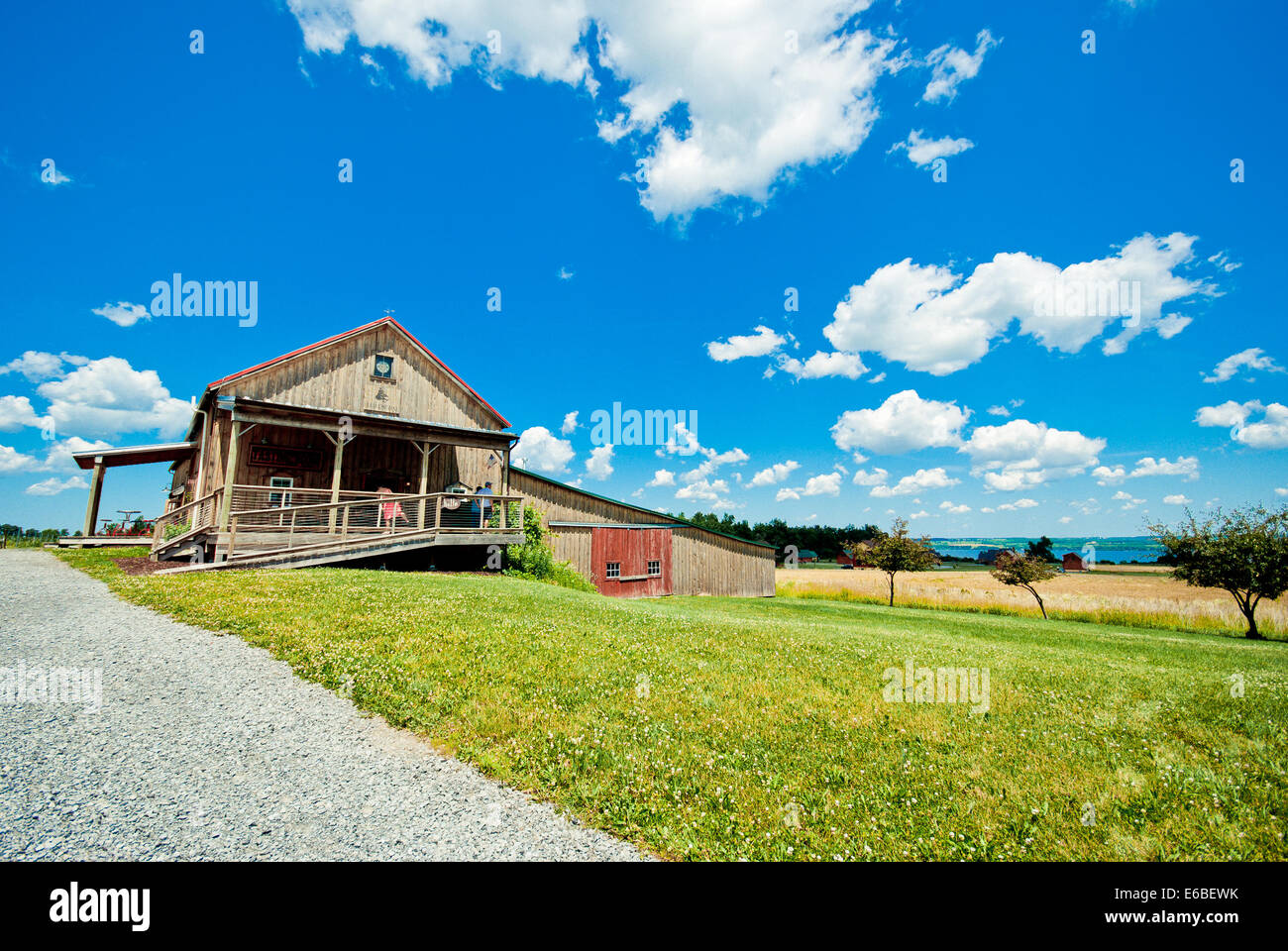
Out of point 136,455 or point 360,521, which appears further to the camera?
point 136,455

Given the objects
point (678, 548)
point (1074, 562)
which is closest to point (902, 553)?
point (678, 548)

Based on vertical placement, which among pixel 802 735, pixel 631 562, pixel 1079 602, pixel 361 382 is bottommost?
pixel 1079 602

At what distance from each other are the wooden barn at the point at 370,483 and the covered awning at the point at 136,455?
0.11 meters

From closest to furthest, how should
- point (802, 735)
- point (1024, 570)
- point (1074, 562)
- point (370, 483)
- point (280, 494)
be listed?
1. point (802, 735)
2. point (280, 494)
3. point (370, 483)
4. point (1024, 570)
5. point (1074, 562)

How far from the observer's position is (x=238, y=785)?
14.3ft

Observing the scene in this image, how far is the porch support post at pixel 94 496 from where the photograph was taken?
26156 millimetres

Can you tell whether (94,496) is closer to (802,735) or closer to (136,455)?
(136,455)

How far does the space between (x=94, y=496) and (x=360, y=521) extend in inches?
711

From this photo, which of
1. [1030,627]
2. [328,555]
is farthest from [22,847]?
[1030,627]

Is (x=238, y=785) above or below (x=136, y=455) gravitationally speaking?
below

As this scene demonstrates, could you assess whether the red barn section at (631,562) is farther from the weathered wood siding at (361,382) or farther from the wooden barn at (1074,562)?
the wooden barn at (1074,562)

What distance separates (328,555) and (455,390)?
1247 centimetres
